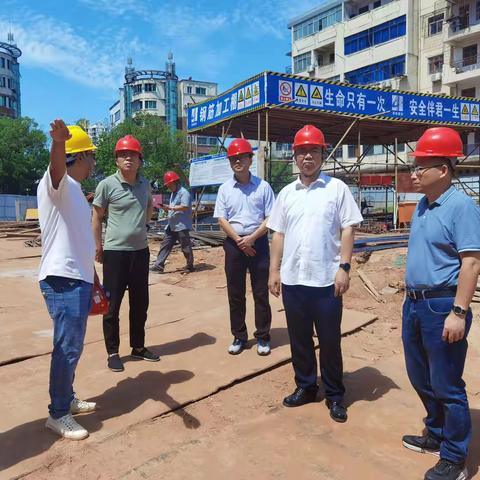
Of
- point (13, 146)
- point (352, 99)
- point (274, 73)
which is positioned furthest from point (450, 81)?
point (13, 146)

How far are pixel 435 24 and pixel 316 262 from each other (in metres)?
36.6

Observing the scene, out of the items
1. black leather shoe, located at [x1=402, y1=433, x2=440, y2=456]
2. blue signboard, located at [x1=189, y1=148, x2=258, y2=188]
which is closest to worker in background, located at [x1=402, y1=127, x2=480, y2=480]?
black leather shoe, located at [x1=402, y1=433, x2=440, y2=456]

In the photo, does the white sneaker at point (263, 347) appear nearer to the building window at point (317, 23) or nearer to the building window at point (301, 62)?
the building window at point (317, 23)

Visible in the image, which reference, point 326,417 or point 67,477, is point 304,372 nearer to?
point 326,417

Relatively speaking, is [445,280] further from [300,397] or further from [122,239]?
[122,239]

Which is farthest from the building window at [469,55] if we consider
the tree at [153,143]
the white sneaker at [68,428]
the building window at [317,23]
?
the white sneaker at [68,428]

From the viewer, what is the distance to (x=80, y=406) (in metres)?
3.03

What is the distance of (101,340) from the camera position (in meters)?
4.57

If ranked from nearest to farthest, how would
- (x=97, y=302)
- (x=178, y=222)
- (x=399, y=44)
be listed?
1. (x=97, y=302)
2. (x=178, y=222)
3. (x=399, y=44)

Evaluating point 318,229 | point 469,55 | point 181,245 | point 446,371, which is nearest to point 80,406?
point 318,229

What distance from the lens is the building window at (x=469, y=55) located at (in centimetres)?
3159

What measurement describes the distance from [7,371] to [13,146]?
3852 centimetres

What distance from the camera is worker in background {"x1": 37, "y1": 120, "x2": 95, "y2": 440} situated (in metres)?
2.62

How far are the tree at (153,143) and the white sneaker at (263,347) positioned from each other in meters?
34.4
